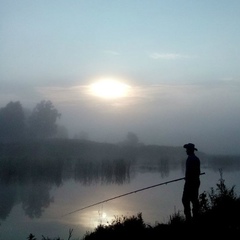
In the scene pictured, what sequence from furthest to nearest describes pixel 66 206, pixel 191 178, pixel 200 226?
1. pixel 66 206
2. pixel 191 178
3. pixel 200 226

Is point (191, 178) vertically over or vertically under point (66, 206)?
over

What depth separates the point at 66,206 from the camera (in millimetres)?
22547

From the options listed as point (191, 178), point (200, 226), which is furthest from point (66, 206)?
point (200, 226)

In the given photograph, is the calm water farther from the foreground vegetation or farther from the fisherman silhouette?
A: the fisherman silhouette

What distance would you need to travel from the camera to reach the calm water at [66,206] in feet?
50.3

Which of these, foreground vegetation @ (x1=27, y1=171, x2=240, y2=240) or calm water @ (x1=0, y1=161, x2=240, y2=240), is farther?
calm water @ (x1=0, y1=161, x2=240, y2=240)

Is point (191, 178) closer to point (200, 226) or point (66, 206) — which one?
point (200, 226)

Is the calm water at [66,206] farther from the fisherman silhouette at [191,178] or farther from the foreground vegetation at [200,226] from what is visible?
the fisherman silhouette at [191,178]

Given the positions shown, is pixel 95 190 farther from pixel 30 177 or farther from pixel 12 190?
pixel 30 177

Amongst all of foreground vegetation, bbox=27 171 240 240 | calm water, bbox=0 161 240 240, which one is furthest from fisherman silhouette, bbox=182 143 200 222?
calm water, bbox=0 161 240 240

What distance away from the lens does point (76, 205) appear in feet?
74.2

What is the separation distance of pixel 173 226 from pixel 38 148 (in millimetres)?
62397

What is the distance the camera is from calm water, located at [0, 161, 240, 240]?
50.3ft

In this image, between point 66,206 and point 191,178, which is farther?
point 66,206
